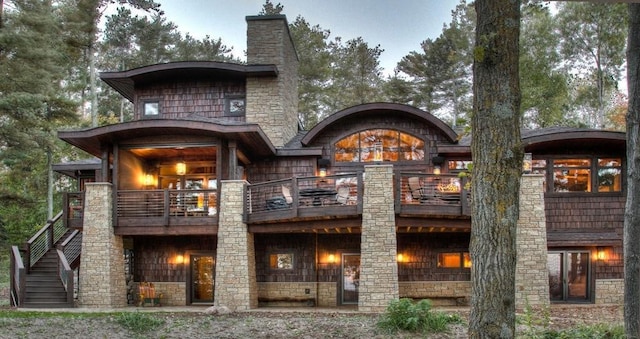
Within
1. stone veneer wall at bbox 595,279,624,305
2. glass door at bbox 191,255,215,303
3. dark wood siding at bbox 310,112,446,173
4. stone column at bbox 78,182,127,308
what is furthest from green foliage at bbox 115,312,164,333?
stone veneer wall at bbox 595,279,624,305

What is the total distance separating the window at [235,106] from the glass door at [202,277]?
4298 millimetres

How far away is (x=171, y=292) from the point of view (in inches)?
647

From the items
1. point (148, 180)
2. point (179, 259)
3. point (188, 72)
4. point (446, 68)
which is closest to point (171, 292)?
point (179, 259)

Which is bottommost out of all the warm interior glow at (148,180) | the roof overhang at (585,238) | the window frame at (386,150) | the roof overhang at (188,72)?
the roof overhang at (585,238)

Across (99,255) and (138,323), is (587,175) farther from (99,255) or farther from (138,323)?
(99,255)

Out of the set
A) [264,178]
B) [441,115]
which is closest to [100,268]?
[264,178]

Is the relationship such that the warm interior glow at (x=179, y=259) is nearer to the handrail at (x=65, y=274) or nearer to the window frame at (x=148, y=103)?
the handrail at (x=65, y=274)

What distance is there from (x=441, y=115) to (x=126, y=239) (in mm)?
22092

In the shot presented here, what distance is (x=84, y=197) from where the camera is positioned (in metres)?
15.5

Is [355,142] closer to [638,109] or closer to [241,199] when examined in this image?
[241,199]

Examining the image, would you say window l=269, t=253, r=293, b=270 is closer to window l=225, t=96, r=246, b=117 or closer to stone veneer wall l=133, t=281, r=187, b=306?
stone veneer wall l=133, t=281, r=187, b=306

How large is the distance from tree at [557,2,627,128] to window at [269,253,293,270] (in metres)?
17.1

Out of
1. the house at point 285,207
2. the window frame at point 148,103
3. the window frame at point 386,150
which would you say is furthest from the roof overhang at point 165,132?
the window frame at point 148,103

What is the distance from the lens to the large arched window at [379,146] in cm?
1670
